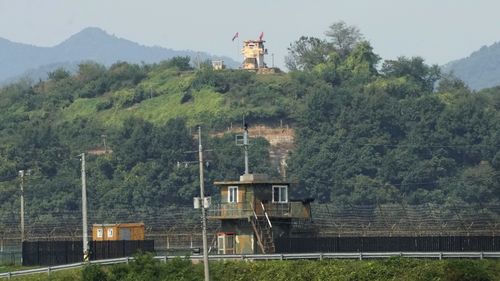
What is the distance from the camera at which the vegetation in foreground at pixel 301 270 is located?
67.0m

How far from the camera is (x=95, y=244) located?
8800cm

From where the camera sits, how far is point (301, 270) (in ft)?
234

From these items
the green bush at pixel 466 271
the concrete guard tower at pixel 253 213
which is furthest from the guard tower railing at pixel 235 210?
the green bush at pixel 466 271

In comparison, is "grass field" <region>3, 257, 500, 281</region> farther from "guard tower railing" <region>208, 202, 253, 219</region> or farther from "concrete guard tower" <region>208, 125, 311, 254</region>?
"guard tower railing" <region>208, 202, 253, 219</region>

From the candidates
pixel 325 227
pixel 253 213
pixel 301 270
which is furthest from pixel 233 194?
pixel 301 270

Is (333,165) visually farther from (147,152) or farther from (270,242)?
(270,242)

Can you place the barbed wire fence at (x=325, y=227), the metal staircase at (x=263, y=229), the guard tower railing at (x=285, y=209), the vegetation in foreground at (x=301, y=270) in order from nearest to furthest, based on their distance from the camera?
1. the vegetation in foreground at (x=301, y=270)
2. the metal staircase at (x=263, y=229)
3. the guard tower railing at (x=285, y=209)
4. the barbed wire fence at (x=325, y=227)

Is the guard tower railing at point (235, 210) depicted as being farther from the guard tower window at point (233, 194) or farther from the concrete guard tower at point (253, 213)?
the guard tower window at point (233, 194)

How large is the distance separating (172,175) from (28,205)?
1670 cm

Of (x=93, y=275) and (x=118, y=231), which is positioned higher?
(x=118, y=231)

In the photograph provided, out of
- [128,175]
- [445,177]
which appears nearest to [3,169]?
[128,175]

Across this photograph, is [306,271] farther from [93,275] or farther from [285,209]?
[285,209]

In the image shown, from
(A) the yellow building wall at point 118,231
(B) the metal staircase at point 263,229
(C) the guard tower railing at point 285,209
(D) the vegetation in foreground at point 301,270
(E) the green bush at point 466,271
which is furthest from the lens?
(A) the yellow building wall at point 118,231

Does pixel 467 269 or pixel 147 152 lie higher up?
pixel 147 152
